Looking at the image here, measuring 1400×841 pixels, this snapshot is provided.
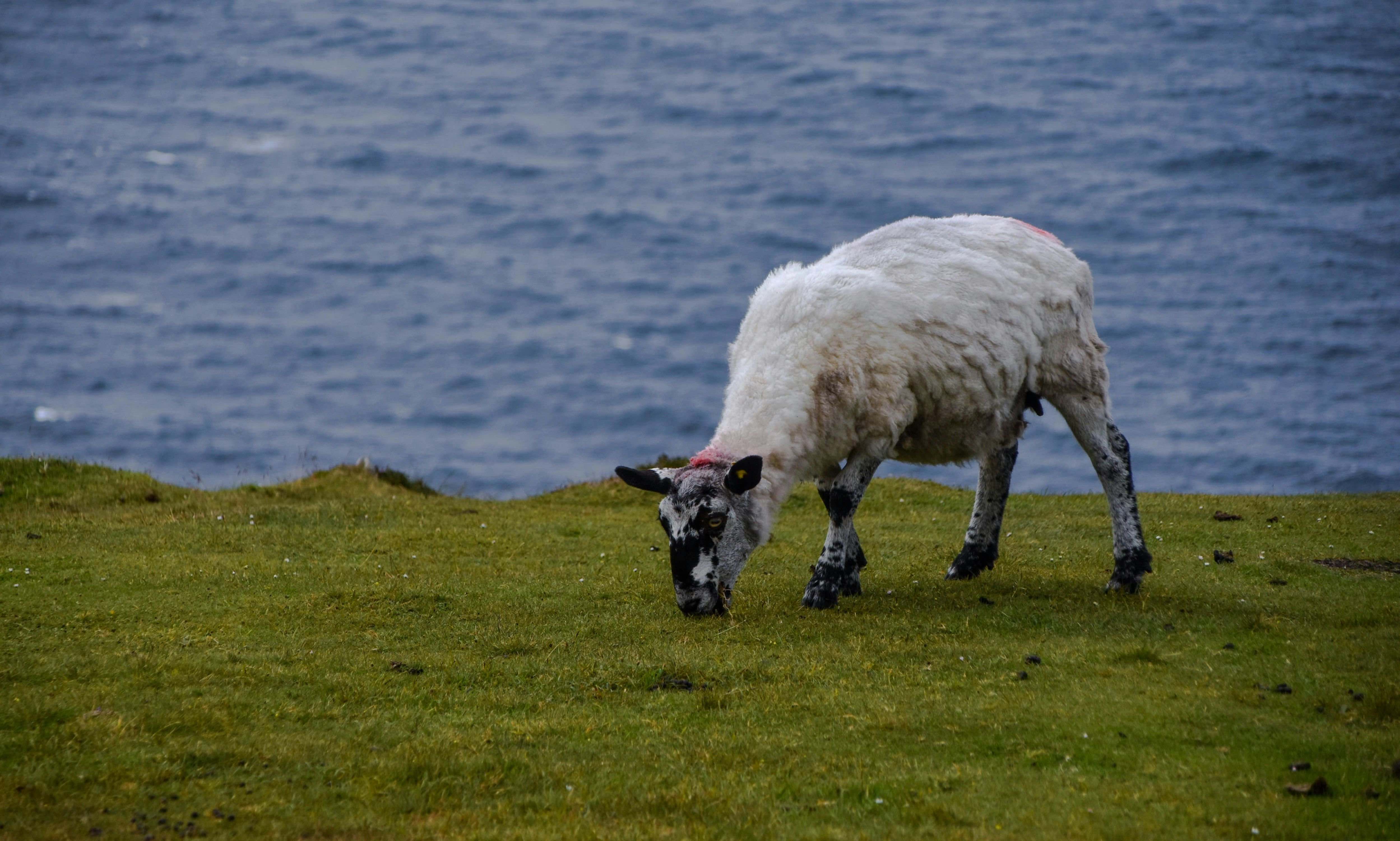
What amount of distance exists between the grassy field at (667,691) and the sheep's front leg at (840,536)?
327 millimetres

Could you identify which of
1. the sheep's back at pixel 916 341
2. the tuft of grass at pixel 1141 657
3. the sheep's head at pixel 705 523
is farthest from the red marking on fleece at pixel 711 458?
the tuft of grass at pixel 1141 657

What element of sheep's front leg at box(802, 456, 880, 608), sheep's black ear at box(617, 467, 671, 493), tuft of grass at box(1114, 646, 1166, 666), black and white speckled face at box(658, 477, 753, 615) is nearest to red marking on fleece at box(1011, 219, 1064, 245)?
sheep's front leg at box(802, 456, 880, 608)

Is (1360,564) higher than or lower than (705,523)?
lower

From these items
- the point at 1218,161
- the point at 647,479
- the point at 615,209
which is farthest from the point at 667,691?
the point at 615,209

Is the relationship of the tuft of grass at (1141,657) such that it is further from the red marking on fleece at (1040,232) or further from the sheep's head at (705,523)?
the red marking on fleece at (1040,232)

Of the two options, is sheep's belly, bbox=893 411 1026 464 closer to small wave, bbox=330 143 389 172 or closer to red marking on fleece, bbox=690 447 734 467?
red marking on fleece, bbox=690 447 734 467

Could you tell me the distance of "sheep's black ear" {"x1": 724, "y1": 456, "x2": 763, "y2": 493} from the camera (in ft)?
38.8

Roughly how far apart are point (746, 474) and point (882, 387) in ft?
5.90

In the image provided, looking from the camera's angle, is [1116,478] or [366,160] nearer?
[1116,478]

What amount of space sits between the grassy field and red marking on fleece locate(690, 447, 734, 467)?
160 centimetres

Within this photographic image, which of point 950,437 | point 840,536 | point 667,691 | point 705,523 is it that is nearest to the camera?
point 667,691

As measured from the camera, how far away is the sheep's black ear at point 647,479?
12.3 metres

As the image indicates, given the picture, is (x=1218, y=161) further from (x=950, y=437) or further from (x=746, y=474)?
(x=746, y=474)

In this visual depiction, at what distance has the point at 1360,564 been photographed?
14.3m
